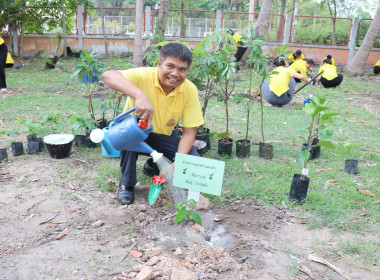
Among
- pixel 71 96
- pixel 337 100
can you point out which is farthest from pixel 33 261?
pixel 337 100

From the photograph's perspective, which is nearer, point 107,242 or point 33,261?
point 33,261

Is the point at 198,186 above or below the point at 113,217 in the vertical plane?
above

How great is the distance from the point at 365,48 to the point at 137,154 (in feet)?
35.4

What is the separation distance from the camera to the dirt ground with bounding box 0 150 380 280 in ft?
6.89

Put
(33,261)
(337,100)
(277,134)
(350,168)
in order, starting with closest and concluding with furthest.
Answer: (33,261) → (350,168) → (277,134) → (337,100)

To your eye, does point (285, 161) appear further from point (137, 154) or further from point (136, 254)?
point (136, 254)

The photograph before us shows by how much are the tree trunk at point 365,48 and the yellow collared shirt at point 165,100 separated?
10.1 meters

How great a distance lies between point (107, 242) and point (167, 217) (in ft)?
1.70

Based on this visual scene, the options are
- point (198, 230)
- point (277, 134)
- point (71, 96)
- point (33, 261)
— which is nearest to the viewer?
point (33, 261)

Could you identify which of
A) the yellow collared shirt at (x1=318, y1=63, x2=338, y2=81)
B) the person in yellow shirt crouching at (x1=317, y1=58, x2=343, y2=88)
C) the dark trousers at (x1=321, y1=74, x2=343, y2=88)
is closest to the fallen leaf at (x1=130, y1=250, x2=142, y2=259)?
the person in yellow shirt crouching at (x1=317, y1=58, x2=343, y2=88)

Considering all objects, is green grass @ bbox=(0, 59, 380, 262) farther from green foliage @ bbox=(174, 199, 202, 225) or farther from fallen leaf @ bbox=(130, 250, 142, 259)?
fallen leaf @ bbox=(130, 250, 142, 259)

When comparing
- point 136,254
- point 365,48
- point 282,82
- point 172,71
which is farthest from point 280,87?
point 365,48

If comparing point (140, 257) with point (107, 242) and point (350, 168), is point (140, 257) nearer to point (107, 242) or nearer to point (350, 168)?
point (107, 242)

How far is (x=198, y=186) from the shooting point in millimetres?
2453
